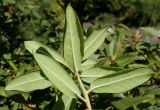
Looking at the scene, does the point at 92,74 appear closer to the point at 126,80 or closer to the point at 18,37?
the point at 126,80

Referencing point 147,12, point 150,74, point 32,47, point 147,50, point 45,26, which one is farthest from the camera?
point 147,12

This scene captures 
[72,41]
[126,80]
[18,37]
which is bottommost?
[18,37]

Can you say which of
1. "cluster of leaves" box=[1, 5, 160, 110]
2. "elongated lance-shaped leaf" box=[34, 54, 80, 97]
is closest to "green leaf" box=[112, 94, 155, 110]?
"cluster of leaves" box=[1, 5, 160, 110]

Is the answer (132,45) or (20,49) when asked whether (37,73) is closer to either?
(132,45)

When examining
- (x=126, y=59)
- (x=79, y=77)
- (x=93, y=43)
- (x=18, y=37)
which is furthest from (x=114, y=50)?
(x=18, y=37)

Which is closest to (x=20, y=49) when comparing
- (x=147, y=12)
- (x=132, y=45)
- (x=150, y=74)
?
(x=132, y=45)

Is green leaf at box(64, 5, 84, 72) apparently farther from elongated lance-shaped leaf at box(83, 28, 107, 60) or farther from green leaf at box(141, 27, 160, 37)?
green leaf at box(141, 27, 160, 37)

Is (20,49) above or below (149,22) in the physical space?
above
